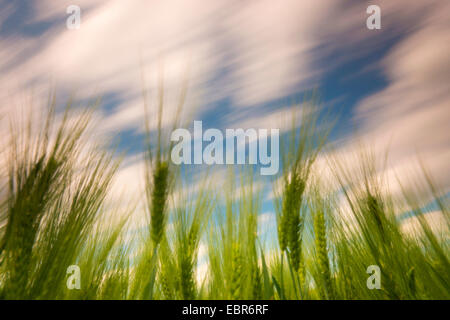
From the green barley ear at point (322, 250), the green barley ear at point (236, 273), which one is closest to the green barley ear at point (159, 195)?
the green barley ear at point (236, 273)

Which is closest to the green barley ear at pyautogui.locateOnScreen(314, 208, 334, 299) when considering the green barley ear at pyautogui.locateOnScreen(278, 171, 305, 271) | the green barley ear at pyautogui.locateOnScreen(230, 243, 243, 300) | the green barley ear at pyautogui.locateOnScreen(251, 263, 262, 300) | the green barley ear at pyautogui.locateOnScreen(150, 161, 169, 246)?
the green barley ear at pyautogui.locateOnScreen(278, 171, 305, 271)

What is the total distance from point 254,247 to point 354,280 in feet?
1.62

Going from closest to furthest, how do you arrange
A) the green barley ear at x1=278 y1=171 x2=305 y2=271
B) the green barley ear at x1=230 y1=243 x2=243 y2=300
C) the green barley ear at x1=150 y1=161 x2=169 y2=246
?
the green barley ear at x1=230 y1=243 x2=243 y2=300 → the green barley ear at x1=150 y1=161 x2=169 y2=246 → the green barley ear at x1=278 y1=171 x2=305 y2=271

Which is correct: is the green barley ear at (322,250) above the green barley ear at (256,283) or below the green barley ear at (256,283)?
above

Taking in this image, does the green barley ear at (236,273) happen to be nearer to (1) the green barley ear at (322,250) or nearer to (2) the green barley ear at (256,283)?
(2) the green barley ear at (256,283)

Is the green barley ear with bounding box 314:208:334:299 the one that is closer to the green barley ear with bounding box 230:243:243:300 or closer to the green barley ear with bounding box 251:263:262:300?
the green barley ear with bounding box 251:263:262:300

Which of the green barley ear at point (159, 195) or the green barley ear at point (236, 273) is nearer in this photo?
the green barley ear at point (236, 273)

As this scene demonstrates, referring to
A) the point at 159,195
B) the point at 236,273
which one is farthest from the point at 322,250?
the point at 159,195

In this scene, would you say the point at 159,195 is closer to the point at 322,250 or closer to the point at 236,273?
the point at 236,273

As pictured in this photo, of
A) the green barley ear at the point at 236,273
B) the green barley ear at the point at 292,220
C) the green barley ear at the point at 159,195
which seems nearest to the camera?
the green barley ear at the point at 236,273

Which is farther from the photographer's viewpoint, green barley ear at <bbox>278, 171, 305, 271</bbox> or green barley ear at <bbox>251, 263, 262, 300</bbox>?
green barley ear at <bbox>278, 171, 305, 271</bbox>
